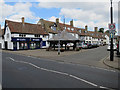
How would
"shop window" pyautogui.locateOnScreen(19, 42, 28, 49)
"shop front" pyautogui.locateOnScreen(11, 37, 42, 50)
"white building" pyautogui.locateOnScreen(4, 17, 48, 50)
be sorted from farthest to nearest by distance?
"shop window" pyautogui.locateOnScreen(19, 42, 28, 49), "shop front" pyautogui.locateOnScreen(11, 37, 42, 50), "white building" pyautogui.locateOnScreen(4, 17, 48, 50)

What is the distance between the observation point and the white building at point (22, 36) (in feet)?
108

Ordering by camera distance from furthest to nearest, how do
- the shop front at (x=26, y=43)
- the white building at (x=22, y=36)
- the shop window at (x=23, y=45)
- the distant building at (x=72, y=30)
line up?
the distant building at (x=72, y=30) → the shop window at (x=23, y=45) → the shop front at (x=26, y=43) → the white building at (x=22, y=36)

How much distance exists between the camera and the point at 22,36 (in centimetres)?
3431

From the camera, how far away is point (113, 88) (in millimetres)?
5527

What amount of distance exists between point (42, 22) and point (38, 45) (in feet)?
34.6

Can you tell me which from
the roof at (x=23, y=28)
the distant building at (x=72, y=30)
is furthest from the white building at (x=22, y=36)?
the distant building at (x=72, y=30)

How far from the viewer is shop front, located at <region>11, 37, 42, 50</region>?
108ft

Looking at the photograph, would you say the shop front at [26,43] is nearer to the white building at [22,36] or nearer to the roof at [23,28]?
the white building at [22,36]

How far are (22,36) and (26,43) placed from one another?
7.75 ft

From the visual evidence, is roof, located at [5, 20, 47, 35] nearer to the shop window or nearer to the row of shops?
the row of shops

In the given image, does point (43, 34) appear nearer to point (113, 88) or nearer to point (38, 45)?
point (38, 45)

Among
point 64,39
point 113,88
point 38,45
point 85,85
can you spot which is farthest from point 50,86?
point 38,45

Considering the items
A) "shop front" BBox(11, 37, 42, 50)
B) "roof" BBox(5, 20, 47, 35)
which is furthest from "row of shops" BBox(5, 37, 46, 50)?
"roof" BBox(5, 20, 47, 35)

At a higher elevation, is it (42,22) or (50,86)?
(42,22)
